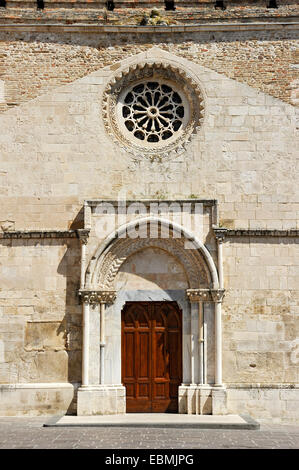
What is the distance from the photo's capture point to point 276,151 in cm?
1262

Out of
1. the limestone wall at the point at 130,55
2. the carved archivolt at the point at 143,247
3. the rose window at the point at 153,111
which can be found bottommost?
the carved archivolt at the point at 143,247

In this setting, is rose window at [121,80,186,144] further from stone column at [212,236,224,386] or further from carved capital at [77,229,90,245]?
stone column at [212,236,224,386]

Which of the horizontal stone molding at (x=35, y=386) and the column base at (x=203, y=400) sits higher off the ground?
the horizontal stone molding at (x=35, y=386)

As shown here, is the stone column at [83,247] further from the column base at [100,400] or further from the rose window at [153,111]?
the rose window at [153,111]

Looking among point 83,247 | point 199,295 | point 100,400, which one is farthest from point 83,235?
point 100,400

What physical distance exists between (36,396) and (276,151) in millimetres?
Answer: 6563

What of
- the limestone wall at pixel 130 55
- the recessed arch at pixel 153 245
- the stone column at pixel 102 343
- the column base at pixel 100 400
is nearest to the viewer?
the column base at pixel 100 400

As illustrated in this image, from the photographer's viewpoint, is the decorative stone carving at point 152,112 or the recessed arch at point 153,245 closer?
the recessed arch at point 153,245

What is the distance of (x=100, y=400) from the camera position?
463 inches

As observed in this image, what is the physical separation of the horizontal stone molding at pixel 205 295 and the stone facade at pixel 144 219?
0.03m

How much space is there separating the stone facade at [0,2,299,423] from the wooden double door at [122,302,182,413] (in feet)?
0.71

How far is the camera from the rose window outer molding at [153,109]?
12.8 meters

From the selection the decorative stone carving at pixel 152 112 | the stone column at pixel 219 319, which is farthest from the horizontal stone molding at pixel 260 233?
the decorative stone carving at pixel 152 112

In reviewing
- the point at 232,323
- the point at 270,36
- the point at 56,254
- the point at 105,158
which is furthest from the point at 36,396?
the point at 270,36
